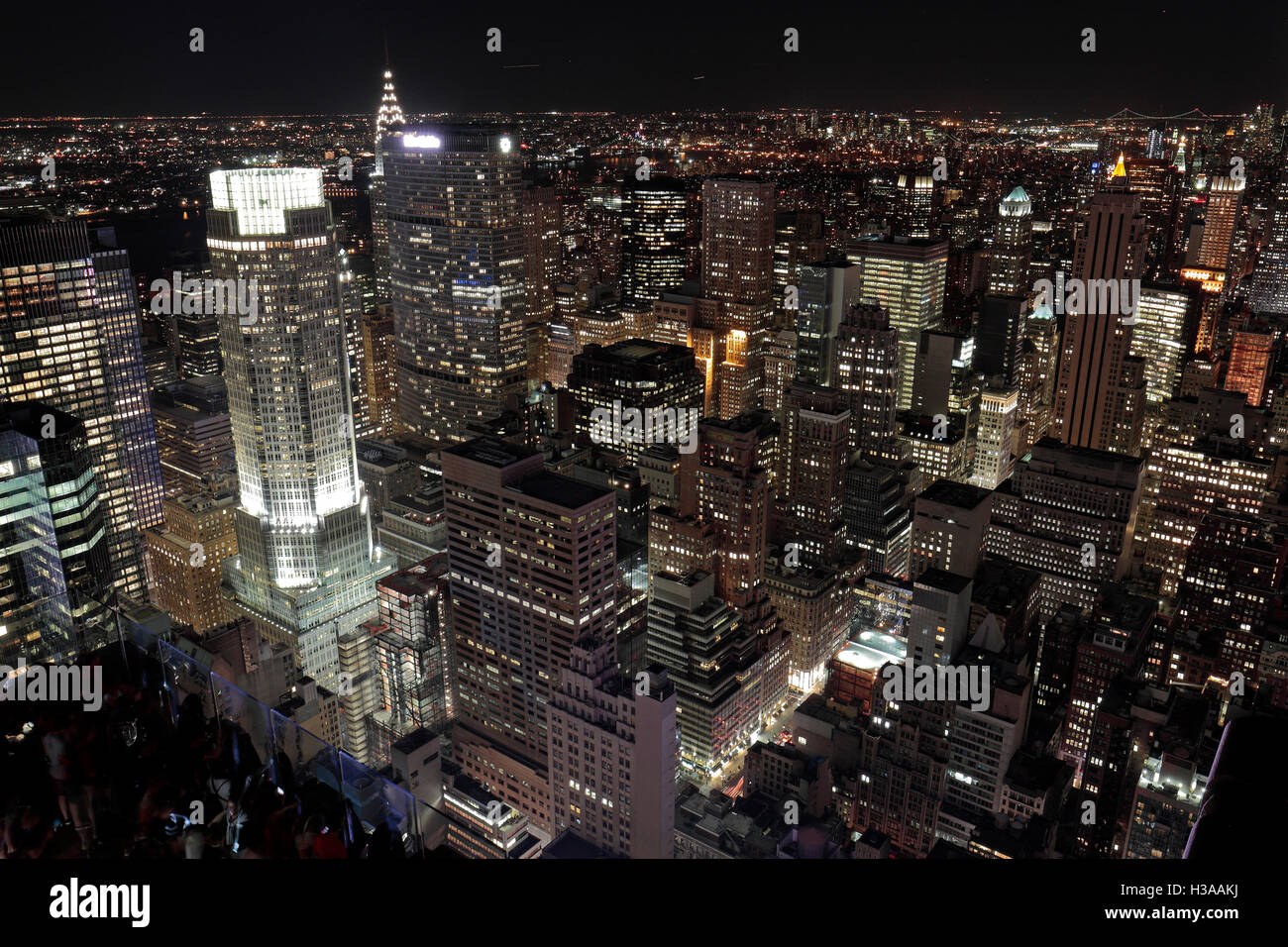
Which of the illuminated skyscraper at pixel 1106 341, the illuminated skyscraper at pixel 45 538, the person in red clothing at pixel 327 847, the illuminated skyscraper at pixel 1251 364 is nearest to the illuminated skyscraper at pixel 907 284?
the illuminated skyscraper at pixel 1106 341

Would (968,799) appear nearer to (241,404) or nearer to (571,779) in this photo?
(571,779)

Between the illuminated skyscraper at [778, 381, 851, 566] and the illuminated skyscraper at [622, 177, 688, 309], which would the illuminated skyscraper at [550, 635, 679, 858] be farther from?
the illuminated skyscraper at [622, 177, 688, 309]

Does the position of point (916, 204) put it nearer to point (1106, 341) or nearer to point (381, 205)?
point (1106, 341)

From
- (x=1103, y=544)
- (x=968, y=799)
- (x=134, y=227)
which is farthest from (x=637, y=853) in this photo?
(x=134, y=227)

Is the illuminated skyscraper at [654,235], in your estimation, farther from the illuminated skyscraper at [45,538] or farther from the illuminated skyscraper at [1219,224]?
the illuminated skyscraper at [45,538]
